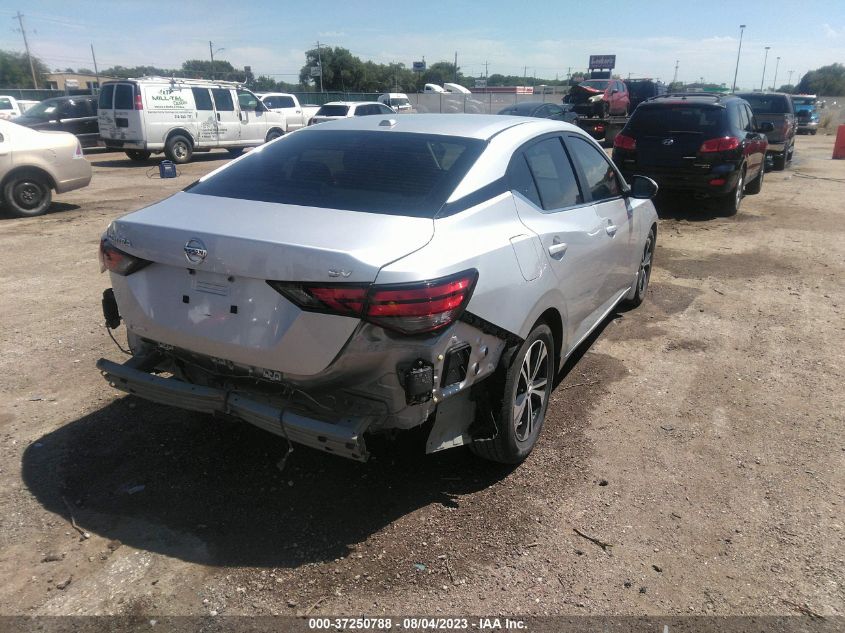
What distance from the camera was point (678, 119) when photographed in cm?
1018

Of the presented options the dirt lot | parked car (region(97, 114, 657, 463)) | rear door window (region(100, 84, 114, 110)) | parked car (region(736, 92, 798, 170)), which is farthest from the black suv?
rear door window (region(100, 84, 114, 110))

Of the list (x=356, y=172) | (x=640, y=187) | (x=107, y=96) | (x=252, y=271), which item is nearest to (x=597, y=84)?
(x=107, y=96)

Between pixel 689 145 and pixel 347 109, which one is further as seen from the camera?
pixel 347 109

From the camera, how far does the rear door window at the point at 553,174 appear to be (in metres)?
3.76

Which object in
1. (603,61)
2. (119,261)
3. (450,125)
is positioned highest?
(603,61)

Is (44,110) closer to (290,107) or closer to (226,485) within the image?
(290,107)

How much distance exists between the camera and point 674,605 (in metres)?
2.65

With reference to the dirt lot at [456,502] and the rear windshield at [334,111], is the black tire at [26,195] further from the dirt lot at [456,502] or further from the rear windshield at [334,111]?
Result: the rear windshield at [334,111]

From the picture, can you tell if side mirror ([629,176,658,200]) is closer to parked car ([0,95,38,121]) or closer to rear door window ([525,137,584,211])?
rear door window ([525,137,584,211])

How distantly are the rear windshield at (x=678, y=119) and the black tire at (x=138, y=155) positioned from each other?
1331 centimetres

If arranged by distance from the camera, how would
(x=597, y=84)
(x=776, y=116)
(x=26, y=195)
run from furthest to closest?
1. (x=597, y=84)
2. (x=776, y=116)
3. (x=26, y=195)

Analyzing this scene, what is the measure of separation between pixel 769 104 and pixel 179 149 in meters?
15.6

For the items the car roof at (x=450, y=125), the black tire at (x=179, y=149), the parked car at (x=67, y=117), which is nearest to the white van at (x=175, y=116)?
the black tire at (x=179, y=149)

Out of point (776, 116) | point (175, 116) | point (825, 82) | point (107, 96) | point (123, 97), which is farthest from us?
point (825, 82)
